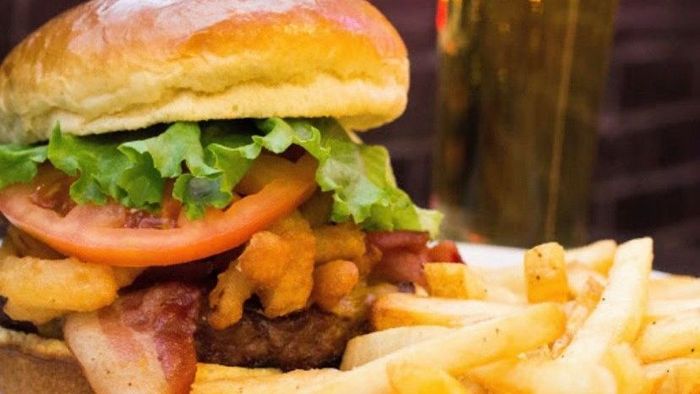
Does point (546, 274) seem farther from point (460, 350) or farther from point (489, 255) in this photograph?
point (489, 255)

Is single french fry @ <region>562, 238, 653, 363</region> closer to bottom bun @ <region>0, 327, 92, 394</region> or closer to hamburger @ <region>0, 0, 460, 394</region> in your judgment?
hamburger @ <region>0, 0, 460, 394</region>

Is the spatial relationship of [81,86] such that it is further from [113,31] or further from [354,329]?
[354,329]

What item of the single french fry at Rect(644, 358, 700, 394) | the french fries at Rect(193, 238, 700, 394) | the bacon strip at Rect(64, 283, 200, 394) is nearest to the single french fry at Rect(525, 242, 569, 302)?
the french fries at Rect(193, 238, 700, 394)

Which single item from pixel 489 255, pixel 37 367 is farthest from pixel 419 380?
pixel 489 255

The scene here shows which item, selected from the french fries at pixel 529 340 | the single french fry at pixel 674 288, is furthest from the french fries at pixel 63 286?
the single french fry at pixel 674 288

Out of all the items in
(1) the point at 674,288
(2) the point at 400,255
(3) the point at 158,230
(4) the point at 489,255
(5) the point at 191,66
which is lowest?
(4) the point at 489,255

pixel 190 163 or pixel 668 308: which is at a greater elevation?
pixel 190 163

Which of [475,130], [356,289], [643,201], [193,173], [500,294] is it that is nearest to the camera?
[193,173]

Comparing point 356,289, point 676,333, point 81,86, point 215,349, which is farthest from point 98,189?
point 676,333
